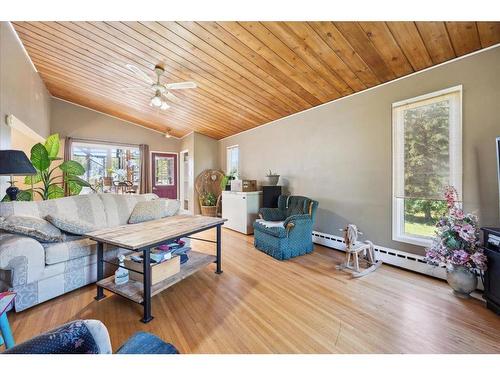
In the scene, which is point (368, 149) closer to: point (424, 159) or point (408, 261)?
point (424, 159)

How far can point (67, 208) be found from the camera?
254 centimetres

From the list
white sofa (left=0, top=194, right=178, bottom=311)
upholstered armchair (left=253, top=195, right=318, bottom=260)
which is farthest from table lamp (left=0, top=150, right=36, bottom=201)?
upholstered armchair (left=253, top=195, right=318, bottom=260)

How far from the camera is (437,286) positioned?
2.24 meters

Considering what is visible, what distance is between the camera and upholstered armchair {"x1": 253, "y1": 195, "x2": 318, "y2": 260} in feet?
9.99

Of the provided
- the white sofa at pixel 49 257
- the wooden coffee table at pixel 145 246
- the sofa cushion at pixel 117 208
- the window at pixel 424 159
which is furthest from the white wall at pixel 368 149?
the white sofa at pixel 49 257

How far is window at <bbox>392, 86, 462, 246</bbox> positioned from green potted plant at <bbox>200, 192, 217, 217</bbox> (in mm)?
4336

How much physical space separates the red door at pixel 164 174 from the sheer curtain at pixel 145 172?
183 millimetres

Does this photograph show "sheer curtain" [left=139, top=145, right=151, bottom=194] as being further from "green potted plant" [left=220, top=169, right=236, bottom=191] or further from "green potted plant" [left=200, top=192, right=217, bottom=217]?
"green potted plant" [left=220, top=169, right=236, bottom=191]

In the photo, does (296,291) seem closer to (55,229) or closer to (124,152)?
(55,229)

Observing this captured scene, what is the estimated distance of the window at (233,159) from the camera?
19.0 ft

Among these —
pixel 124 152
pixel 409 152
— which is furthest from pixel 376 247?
pixel 124 152

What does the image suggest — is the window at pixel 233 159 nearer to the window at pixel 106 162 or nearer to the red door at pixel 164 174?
the red door at pixel 164 174

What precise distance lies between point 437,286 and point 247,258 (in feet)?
7.22
